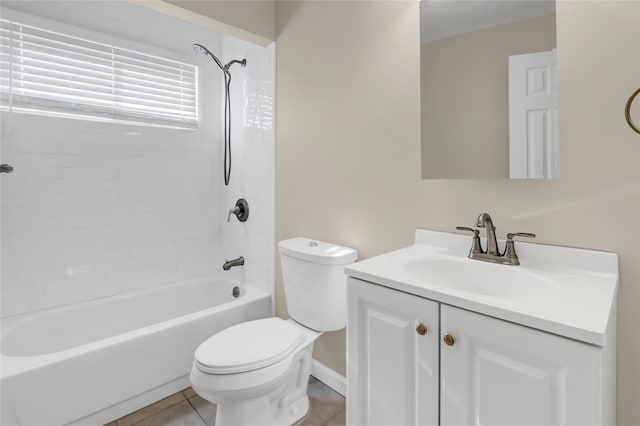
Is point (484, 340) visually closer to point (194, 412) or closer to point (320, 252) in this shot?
point (320, 252)

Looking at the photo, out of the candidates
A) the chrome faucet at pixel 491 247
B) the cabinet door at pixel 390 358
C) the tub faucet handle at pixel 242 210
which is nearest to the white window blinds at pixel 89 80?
the tub faucet handle at pixel 242 210

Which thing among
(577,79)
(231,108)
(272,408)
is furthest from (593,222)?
(231,108)

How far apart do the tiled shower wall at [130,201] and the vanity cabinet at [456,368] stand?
1296mm

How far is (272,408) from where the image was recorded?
1.61m

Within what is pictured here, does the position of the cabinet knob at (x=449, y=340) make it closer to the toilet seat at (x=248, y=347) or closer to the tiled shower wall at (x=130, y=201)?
the toilet seat at (x=248, y=347)

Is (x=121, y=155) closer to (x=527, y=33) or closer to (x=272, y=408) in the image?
(x=272, y=408)

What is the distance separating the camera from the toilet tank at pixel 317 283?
5.29 ft

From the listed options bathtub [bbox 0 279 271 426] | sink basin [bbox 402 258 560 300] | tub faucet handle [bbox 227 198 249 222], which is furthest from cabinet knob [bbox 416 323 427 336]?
tub faucet handle [bbox 227 198 249 222]

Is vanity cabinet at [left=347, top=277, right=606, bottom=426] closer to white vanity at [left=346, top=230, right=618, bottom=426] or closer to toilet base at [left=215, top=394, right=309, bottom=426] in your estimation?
white vanity at [left=346, top=230, right=618, bottom=426]

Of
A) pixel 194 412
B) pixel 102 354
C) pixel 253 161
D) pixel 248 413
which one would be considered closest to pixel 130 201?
pixel 253 161

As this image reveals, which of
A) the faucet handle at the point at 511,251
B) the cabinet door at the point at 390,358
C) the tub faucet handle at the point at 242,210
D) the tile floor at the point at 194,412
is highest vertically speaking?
the tub faucet handle at the point at 242,210

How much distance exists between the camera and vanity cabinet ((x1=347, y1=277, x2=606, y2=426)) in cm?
69

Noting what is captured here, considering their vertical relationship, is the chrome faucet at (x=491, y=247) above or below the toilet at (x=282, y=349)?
above

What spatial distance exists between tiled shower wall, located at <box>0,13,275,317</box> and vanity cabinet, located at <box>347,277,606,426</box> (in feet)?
4.25
